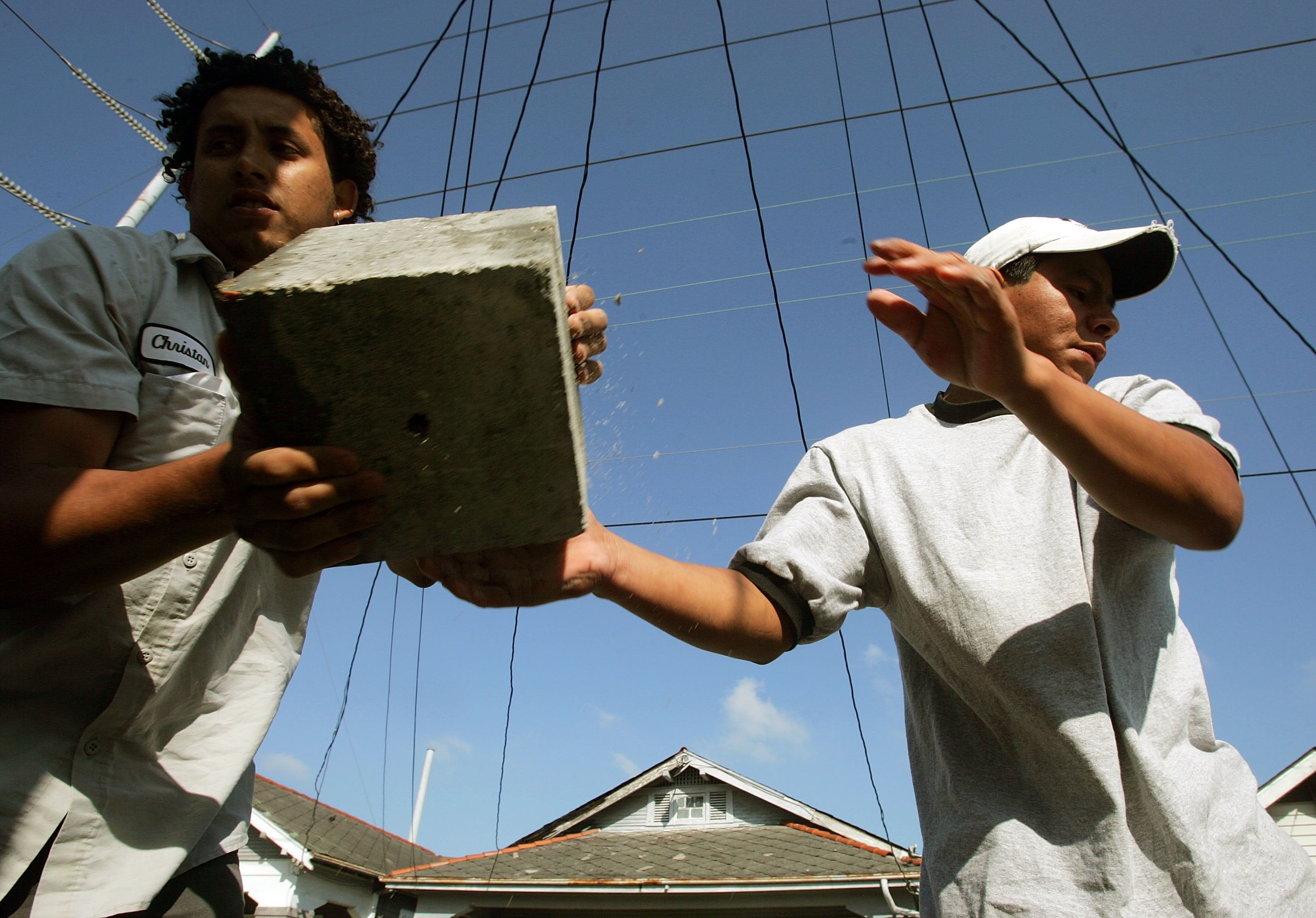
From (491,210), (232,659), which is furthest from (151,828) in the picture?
(491,210)

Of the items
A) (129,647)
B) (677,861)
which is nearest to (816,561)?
(129,647)

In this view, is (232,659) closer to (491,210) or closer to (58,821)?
(58,821)

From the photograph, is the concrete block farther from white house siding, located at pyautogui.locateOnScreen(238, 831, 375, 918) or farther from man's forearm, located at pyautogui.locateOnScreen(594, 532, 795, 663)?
white house siding, located at pyautogui.locateOnScreen(238, 831, 375, 918)

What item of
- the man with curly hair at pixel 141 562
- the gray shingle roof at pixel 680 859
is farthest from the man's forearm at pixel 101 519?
the gray shingle roof at pixel 680 859

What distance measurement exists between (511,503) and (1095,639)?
1.01 metres

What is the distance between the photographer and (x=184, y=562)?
157 cm

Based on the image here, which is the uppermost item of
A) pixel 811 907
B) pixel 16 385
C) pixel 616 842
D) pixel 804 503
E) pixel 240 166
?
pixel 240 166

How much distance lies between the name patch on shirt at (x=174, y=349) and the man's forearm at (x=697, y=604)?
0.88 metres

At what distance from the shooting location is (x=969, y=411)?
194 cm

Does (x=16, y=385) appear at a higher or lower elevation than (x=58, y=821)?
higher

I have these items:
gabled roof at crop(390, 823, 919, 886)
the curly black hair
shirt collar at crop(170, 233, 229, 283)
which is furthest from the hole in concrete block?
gabled roof at crop(390, 823, 919, 886)

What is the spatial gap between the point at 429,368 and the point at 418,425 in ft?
0.32

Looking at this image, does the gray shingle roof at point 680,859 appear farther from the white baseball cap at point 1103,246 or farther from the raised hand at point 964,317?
the raised hand at point 964,317

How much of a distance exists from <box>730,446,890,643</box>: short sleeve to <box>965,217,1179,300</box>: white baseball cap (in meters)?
0.61
